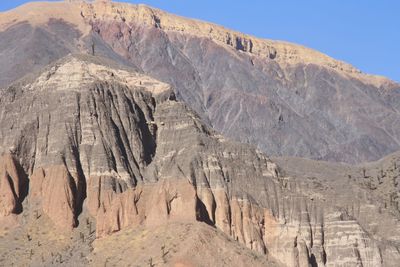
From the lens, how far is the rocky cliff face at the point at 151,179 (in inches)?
5522

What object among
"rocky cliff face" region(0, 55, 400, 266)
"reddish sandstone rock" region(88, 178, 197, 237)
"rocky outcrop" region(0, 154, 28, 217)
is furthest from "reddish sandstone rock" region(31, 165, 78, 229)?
"reddish sandstone rock" region(88, 178, 197, 237)

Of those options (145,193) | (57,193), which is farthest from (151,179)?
(57,193)

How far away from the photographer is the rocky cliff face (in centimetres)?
14025

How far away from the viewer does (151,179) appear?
14662cm

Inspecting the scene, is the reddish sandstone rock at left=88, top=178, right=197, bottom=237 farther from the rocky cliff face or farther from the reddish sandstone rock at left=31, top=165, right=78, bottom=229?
the reddish sandstone rock at left=31, top=165, right=78, bottom=229

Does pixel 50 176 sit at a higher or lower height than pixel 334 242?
higher

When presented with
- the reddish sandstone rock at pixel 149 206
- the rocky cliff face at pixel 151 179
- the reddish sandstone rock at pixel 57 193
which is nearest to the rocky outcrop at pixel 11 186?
the rocky cliff face at pixel 151 179

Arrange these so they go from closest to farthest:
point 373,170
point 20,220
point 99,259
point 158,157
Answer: point 99,259 < point 20,220 < point 158,157 < point 373,170

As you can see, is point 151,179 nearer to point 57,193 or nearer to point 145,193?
point 145,193

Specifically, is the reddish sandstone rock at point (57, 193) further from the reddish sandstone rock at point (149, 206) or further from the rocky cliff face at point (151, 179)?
the reddish sandstone rock at point (149, 206)

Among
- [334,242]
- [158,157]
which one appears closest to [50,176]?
[158,157]

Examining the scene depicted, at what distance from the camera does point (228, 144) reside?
15350 centimetres

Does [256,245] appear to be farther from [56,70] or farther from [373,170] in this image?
[373,170]

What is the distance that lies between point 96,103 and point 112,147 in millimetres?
6950
